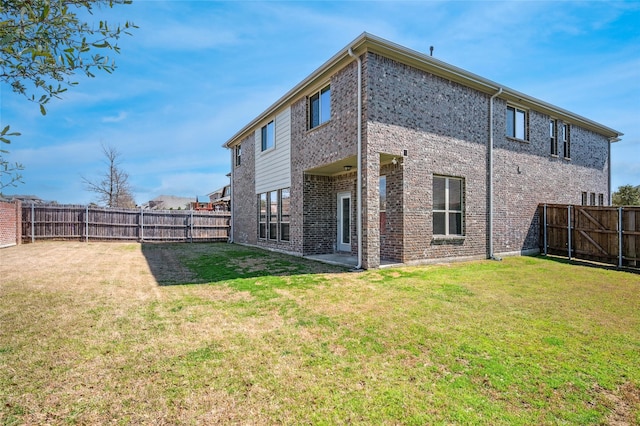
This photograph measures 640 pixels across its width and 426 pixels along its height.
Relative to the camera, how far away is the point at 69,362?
10.7 feet

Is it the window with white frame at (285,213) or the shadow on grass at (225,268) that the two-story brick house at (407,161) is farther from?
the shadow on grass at (225,268)

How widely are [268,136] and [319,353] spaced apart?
40.4 feet

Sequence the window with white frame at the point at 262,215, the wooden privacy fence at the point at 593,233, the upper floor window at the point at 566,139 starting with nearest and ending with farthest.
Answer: the wooden privacy fence at the point at 593,233 → the upper floor window at the point at 566,139 → the window with white frame at the point at 262,215

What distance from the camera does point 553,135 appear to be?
1367cm

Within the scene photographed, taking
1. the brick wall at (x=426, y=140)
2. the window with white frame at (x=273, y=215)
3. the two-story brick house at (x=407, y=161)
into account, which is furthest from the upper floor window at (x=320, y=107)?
the window with white frame at (x=273, y=215)

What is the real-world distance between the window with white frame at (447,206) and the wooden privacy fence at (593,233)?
15.0ft

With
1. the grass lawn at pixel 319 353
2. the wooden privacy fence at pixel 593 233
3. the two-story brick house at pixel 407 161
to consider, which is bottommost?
the grass lawn at pixel 319 353

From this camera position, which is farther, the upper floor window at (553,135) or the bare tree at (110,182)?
the bare tree at (110,182)

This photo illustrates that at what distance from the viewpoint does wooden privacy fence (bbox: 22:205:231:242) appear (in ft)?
52.6

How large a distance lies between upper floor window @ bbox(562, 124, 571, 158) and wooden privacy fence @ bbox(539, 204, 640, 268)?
3629 millimetres

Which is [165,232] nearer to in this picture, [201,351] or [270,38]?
[270,38]

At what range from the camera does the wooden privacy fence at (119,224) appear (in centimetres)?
1603

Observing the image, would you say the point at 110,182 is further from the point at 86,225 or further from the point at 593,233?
the point at 593,233

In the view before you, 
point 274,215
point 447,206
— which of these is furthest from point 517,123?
point 274,215
